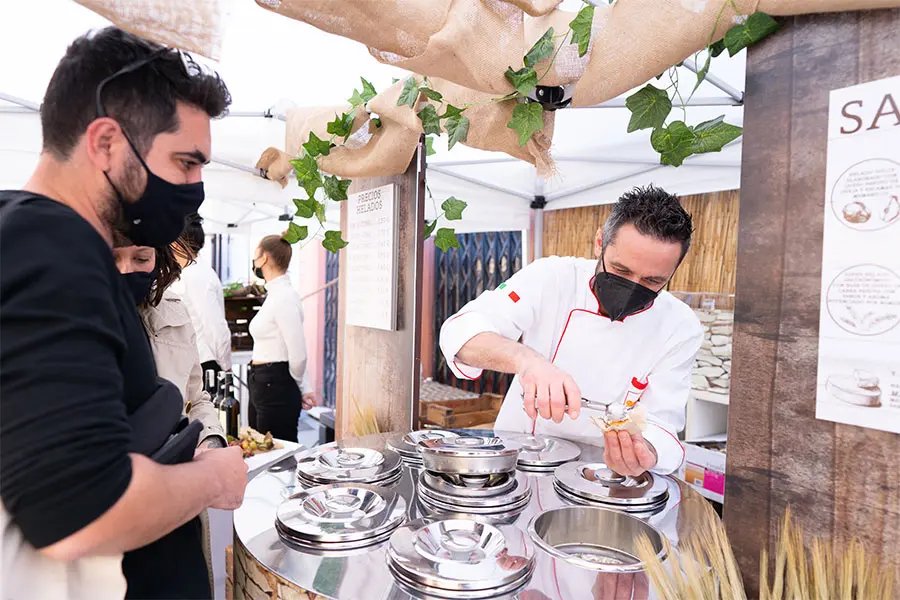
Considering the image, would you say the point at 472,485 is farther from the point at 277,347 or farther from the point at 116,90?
the point at 277,347

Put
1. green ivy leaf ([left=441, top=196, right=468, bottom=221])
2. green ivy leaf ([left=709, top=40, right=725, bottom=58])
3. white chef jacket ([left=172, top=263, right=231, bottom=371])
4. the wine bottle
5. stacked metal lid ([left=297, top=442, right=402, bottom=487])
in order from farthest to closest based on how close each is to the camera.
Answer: white chef jacket ([left=172, top=263, right=231, bottom=371])
the wine bottle
green ivy leaf ([left=441, top=196, right=468, bottom=221])
stacked metal lid ([left=297, top=442, right=402, bottom=487])
green ivy leaf ([left=709, top=40, right=725, bottom=58])

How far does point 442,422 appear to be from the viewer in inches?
163

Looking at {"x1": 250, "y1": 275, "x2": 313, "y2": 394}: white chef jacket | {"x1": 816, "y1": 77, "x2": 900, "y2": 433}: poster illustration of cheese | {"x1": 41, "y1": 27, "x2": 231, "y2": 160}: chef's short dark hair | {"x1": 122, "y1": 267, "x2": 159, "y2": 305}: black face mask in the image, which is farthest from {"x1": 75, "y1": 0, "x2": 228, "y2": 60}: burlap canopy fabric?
{"x1": 250, "y1": 275, "x2": 313, "y2": 394}: white chef jacket

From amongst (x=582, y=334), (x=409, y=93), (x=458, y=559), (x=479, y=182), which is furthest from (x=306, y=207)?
(x=479, y=182)

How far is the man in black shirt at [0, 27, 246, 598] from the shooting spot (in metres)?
0.58

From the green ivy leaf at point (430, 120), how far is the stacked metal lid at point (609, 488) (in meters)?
1.03

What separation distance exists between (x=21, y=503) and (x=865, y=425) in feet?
3.89

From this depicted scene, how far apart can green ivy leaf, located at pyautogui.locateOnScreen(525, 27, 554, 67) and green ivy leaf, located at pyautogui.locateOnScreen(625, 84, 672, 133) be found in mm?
212

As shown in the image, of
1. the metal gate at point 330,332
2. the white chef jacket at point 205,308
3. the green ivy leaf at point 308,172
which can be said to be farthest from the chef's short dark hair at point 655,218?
the metal gate at point 330,332

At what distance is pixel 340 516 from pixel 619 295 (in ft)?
3.74

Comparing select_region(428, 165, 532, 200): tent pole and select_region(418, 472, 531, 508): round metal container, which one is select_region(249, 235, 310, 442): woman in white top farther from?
select_region(418, 472, 531, 508): round metal container

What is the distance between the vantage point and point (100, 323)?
0.63 m

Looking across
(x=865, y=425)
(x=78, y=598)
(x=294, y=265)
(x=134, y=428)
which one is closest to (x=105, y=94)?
(x=134, y=428)

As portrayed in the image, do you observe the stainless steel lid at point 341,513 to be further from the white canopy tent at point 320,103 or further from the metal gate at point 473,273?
the metal gate at point 473,273
